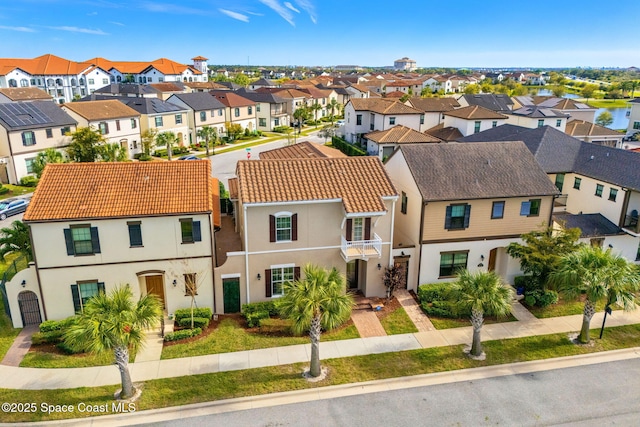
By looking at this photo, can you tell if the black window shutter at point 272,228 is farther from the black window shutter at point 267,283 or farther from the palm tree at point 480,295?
the palm tree at point 480,295

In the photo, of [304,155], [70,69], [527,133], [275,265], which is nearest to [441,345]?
[275,265]

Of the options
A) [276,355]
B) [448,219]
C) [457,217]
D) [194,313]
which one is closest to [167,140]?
[194,313]

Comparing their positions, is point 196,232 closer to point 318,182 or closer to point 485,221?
point 318,182

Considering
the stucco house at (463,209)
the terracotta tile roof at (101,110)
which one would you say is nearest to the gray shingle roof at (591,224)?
the stucco house at (463,209)

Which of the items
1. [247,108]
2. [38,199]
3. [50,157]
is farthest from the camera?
[247,108]

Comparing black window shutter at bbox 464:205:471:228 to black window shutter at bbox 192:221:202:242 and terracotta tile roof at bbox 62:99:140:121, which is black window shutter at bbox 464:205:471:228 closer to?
black window shutter at bbox 192:221:202:242

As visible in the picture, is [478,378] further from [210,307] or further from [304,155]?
[304,155]

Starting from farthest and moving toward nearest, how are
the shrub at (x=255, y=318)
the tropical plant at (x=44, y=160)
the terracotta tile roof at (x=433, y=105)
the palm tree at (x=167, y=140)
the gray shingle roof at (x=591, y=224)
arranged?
the terracotta tile roof at (x=433, y=105) < the palm tree at (x=167, y=140) < the tropical plant at (x=44, y=160) < the gray shingle roof at (x=591, y=224) < the shrub at (x=255, y=318)
